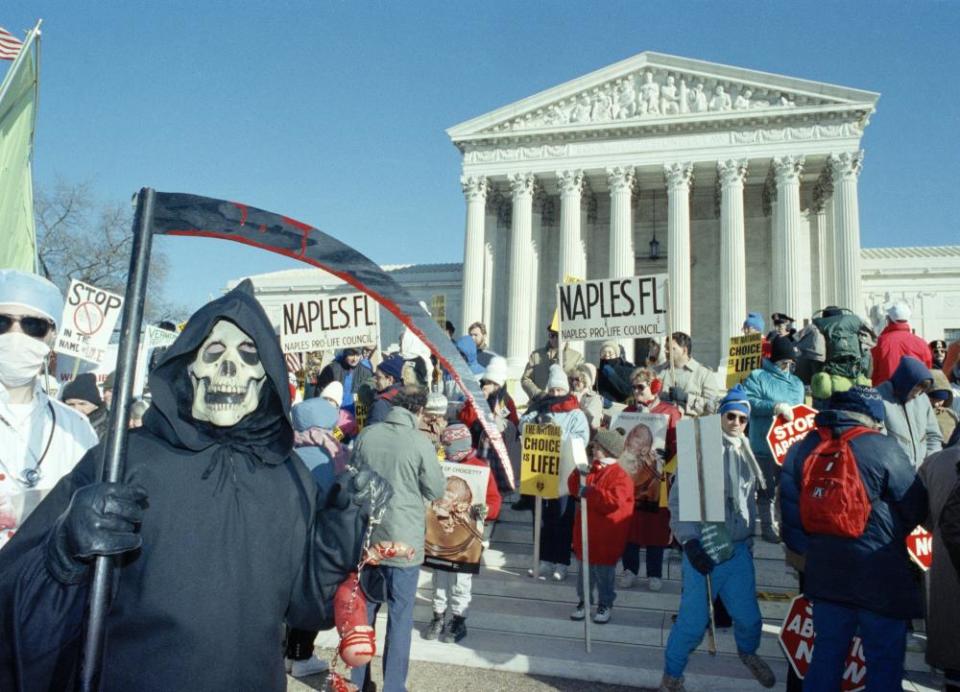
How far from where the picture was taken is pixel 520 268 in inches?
1439

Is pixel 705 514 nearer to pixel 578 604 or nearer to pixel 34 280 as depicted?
pixel 578 604

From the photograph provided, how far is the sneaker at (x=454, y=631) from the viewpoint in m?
6.36

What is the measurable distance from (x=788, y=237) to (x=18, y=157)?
3134 centimetres

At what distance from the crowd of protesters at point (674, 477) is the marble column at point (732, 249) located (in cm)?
2456

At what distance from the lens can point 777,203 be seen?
111 feet

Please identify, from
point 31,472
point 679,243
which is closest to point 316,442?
point 31,472

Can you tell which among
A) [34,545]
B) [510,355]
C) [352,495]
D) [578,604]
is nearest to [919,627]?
[578,604]

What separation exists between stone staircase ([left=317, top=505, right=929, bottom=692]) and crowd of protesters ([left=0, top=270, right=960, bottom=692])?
0.22 meters

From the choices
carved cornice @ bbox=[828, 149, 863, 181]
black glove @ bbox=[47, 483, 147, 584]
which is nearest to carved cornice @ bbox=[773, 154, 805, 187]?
carved cornice @ bbox=[828, 149, 863, 181]

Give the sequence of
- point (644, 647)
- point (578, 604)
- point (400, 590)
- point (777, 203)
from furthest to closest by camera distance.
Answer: point (777, 203)
point (578, 604)
point (644, 647)
point (400, 590)

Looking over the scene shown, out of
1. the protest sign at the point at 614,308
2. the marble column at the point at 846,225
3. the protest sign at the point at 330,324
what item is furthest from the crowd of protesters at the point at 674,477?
the marble column at the point at 846,225

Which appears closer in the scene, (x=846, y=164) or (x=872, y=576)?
(x=872, y=576)

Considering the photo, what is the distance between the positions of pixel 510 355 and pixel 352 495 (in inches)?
1318

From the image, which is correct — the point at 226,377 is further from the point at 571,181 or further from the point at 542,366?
the point at 571,181
